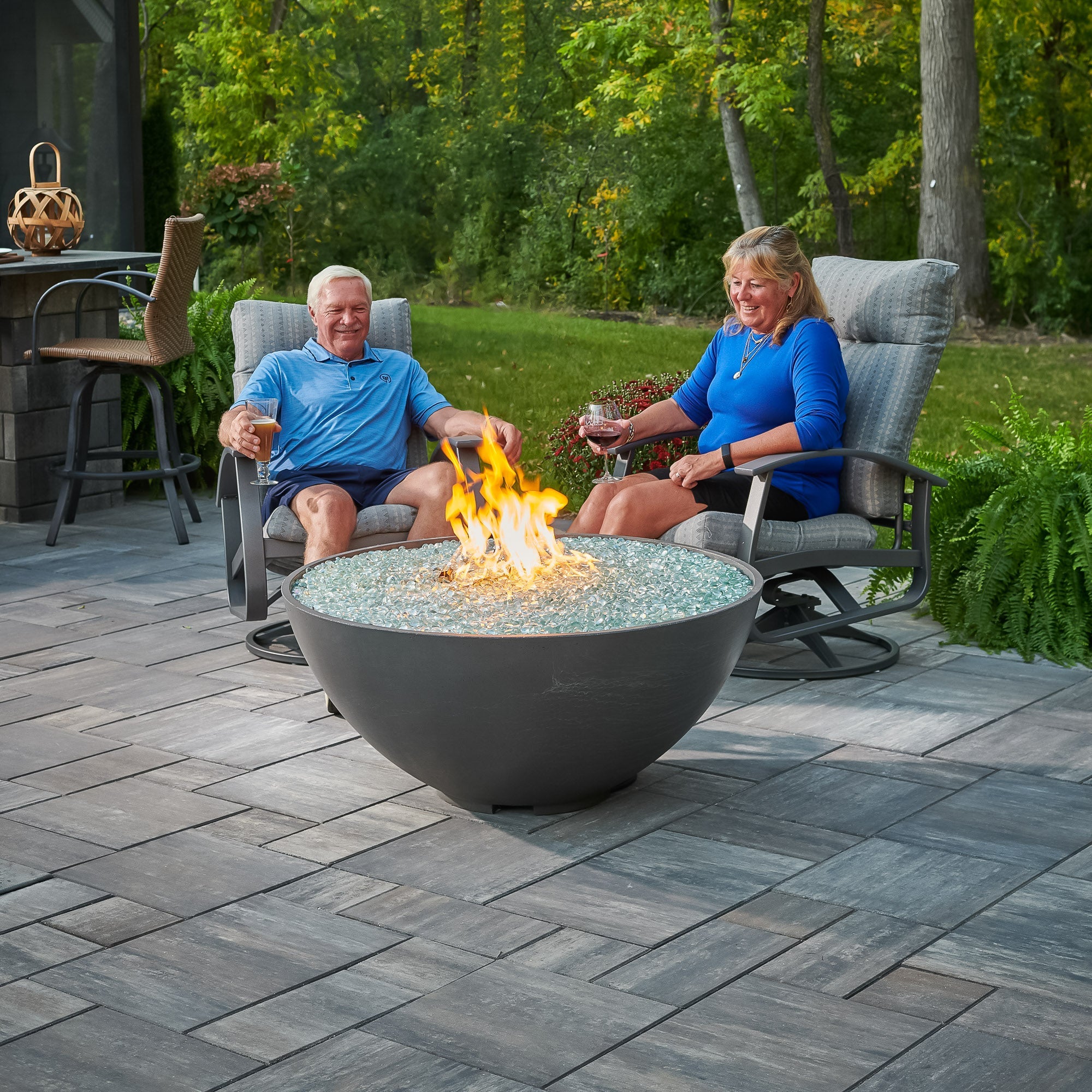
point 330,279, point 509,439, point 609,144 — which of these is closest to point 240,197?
point 609,144

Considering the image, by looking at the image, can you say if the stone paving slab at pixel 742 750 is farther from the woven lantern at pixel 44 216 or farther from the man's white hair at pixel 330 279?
the woven lantern at pixel 44 216

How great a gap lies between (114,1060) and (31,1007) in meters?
0.23

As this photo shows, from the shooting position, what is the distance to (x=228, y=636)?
454 cm

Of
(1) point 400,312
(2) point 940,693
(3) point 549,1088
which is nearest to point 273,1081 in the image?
(3) point 549,1088

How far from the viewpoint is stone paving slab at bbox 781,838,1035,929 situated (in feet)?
8.71

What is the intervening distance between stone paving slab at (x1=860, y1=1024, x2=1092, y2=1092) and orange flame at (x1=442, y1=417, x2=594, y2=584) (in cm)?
126

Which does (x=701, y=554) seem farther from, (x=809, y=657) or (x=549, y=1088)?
(x=549, y=1088)

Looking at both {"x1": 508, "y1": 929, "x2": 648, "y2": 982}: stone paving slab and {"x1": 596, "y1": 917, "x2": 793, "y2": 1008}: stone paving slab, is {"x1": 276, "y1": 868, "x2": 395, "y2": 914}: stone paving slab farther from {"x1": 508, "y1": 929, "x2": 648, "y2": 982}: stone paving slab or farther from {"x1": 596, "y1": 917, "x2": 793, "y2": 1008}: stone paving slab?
{"x1": 596, "y1": 917, "x2": 793, "y2": 1008}: stone paving slab

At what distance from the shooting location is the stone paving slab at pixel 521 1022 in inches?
84.3

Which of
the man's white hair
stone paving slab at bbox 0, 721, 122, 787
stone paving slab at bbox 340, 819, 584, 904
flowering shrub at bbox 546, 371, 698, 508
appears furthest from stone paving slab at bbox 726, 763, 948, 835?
flowering shrub at bbox 546, 371, 698, 508

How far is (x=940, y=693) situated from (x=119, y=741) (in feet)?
6.99

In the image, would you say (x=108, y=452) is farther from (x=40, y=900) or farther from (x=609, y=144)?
(x=609, y=144)

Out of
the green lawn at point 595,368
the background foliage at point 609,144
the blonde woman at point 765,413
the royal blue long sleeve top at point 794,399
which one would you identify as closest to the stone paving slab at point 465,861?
the blonde woman at point 765,413

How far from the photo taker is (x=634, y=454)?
5.41 m
